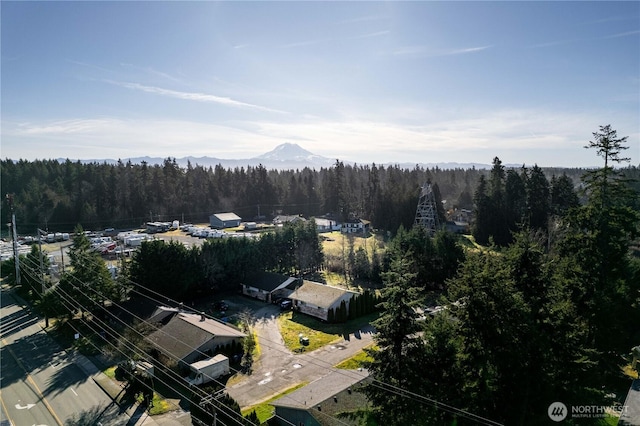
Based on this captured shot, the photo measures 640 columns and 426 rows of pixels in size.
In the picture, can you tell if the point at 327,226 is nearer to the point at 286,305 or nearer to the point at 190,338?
the point at 286,305

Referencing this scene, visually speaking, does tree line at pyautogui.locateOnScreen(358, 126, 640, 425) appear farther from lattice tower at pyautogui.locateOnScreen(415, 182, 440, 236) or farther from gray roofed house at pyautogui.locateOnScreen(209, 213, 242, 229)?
gray roofed house at pyautogui.locateOnScreen(209, 213, 242, 229)

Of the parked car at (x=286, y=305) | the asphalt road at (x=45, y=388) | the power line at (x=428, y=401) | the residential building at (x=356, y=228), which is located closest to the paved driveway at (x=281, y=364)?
the parked car at (x=286, y=305)

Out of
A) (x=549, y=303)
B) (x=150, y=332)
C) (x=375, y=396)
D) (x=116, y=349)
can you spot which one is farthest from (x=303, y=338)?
(x=549, y=303)

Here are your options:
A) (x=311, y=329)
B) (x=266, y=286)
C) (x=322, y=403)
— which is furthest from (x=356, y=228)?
(x=322, y=403)

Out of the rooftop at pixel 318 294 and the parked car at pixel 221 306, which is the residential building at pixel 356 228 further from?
the parked car at pixel 221 306

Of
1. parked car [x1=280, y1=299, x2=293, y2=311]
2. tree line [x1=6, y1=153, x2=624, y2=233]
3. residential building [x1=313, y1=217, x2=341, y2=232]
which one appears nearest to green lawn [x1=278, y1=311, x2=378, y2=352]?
parked car [x1=280, y1=299, x2=293, y2=311]

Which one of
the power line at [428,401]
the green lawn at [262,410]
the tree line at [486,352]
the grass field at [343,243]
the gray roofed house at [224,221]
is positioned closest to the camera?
the power line at [428,401]
